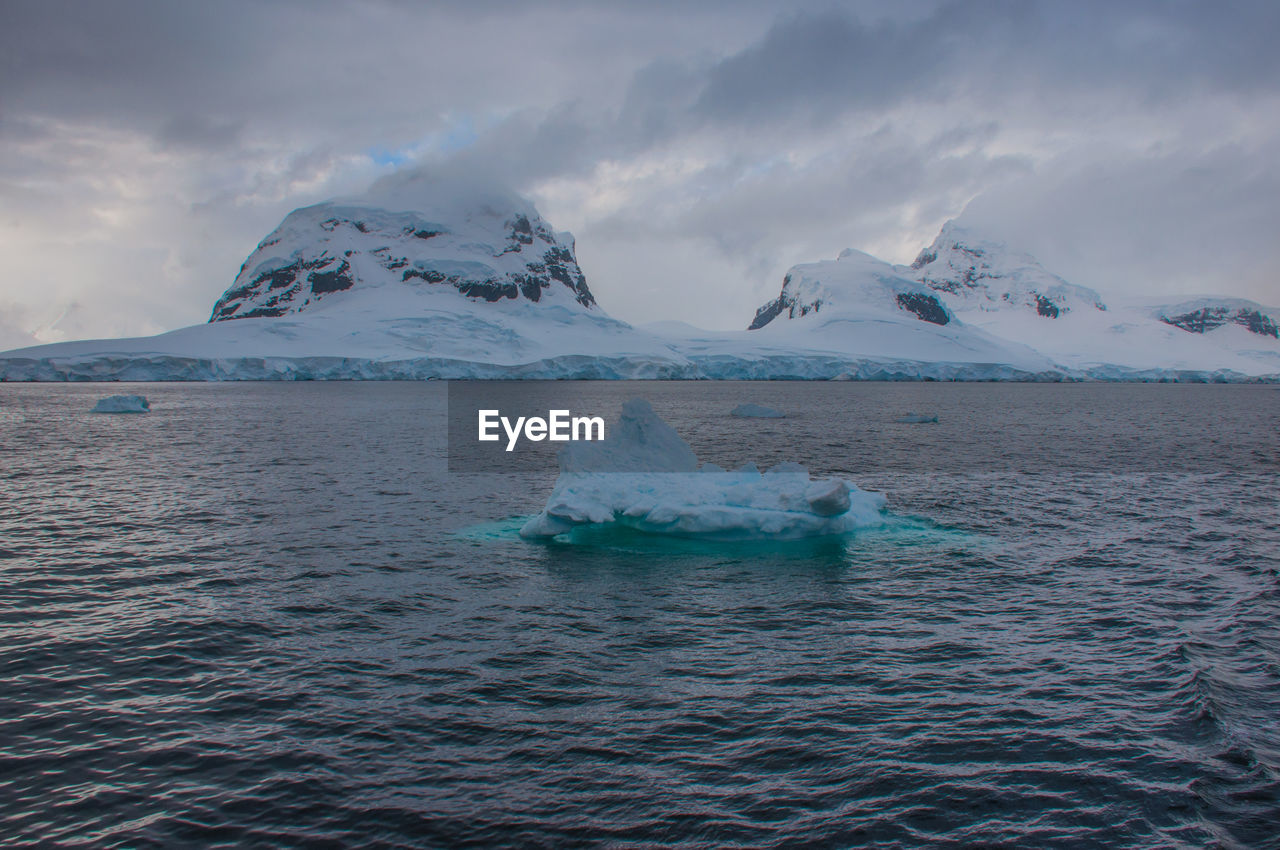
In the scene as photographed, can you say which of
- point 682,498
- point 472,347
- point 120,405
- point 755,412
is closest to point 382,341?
point 472,347

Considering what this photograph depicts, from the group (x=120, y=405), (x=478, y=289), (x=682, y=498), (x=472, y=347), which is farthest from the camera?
(x=478, y=289)

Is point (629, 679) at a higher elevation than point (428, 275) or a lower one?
lower

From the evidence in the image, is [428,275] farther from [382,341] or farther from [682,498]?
[682,498]

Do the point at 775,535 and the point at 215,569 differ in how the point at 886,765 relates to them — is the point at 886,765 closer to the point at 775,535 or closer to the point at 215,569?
the point at 775,535

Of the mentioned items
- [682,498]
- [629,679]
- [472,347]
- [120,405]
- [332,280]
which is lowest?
[629,679]

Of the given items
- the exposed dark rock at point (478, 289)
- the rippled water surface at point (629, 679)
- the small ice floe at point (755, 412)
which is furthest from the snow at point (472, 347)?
the rippled water surface at point (629, 679)

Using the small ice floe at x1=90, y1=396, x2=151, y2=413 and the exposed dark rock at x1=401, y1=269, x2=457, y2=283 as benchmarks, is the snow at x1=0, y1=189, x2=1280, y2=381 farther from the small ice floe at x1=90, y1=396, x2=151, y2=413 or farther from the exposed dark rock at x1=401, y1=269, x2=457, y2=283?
the small ice floe at x1=90, y1=396, x2=151, y2=413

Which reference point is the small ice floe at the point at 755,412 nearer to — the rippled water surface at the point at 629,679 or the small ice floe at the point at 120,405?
the rippled water surface at the point at 629,679

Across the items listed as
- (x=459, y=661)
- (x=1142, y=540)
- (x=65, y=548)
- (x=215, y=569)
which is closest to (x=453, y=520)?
(x=215, y=569)
